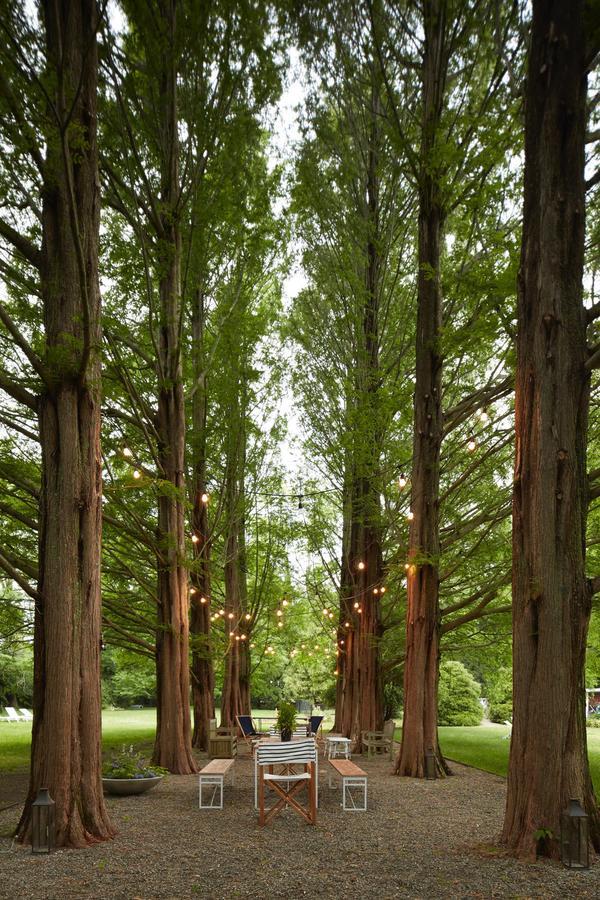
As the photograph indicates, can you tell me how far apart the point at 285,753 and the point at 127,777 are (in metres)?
3.15

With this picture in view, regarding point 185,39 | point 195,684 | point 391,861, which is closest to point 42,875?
point 391,861

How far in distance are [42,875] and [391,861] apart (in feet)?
9.68

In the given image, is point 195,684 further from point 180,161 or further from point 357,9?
point 357,9

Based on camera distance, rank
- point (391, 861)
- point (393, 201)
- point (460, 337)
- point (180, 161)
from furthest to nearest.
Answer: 1. point (393, 201)
2. point (180, 161)
3. point (460, 337)
4. point (391, 861)

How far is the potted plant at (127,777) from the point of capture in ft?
33.0

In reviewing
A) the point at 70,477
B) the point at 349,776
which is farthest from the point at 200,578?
the point at 70,477

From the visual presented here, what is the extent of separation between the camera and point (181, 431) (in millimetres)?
12945

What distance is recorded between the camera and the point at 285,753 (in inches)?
332

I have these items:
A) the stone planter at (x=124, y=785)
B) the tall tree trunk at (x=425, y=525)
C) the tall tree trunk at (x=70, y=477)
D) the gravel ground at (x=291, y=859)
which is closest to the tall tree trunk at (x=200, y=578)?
the tall tree trunk at (x=425, y=525)

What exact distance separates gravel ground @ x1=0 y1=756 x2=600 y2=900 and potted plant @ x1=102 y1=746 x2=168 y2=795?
0.50 m

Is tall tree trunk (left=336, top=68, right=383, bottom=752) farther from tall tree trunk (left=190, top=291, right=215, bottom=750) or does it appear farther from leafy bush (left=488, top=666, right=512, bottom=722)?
leafy bush (left=488, top=666, right=512, bottom=722)

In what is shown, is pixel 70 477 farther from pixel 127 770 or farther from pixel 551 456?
pixel 127 770

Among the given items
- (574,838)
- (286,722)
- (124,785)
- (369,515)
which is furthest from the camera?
(369,515)

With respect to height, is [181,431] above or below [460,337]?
below
